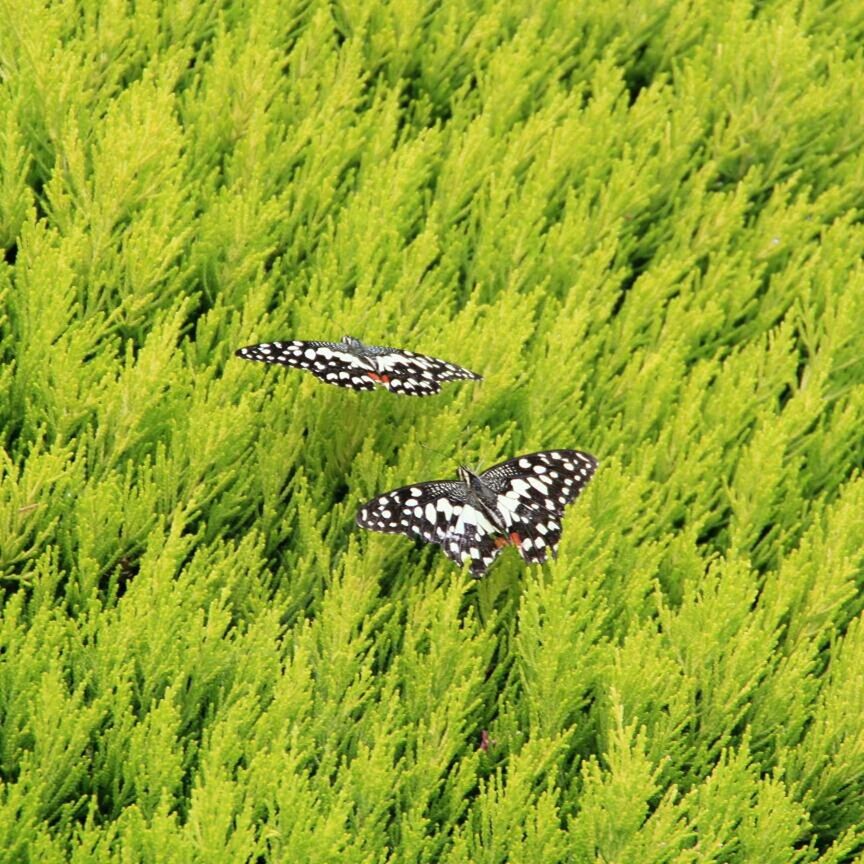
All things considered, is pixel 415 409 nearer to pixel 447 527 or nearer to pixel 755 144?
pixel 447 527

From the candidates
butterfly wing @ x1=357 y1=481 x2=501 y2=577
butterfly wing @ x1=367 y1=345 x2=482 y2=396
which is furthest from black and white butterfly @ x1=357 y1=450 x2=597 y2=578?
butterfly wing @ x1=367 y1=345 x2=482 y2=396

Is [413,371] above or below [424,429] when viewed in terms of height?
above

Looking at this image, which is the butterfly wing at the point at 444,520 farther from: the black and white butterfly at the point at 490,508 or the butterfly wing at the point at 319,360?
the butterfly wing at the point at 319,360

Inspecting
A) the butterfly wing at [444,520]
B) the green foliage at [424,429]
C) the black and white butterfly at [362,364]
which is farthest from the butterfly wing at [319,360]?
the butterfly wing at [444,520]

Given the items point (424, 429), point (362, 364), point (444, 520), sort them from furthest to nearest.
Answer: point (424, 429), point (362, 364), point (444, 520)

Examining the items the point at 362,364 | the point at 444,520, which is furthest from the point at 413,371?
the point at 444,520

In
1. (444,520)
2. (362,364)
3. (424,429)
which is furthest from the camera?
(424,429)

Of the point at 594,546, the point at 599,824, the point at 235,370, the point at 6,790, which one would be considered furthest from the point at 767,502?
the point at 6,790

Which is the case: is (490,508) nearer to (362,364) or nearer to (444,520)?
(444,520)

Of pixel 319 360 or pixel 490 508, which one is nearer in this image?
pixel 490 508
